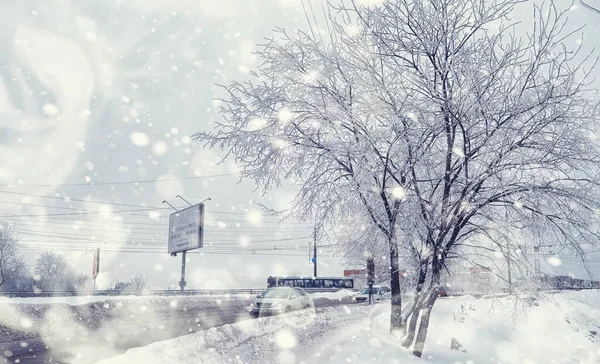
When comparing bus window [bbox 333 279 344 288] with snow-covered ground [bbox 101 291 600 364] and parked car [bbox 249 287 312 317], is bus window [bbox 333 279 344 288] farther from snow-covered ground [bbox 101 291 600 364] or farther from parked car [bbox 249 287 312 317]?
parked car [bbox 249 287 312 317]

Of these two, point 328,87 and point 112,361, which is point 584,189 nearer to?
point 328,87

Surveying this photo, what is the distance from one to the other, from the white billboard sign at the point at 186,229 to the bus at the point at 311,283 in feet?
64.7

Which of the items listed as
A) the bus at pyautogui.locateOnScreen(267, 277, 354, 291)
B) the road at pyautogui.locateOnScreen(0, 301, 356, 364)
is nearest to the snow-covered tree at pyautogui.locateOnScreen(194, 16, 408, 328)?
the road at pyautogui.locateOnScreen(0, 301, 356, 364)

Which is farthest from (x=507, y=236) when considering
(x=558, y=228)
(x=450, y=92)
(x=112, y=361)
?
(x=112, y=361)

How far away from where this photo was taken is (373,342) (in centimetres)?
1096

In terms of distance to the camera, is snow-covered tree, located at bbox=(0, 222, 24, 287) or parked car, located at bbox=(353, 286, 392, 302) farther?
snow-covered tree, located at bbox=(0, 222, 24, 287)

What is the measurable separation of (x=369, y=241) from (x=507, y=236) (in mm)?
3517

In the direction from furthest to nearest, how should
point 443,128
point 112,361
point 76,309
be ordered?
1. point 76,309
2. point 443,128
3. point 112,361

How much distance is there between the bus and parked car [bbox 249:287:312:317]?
34780 millimetres

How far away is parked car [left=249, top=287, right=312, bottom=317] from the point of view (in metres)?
20.2

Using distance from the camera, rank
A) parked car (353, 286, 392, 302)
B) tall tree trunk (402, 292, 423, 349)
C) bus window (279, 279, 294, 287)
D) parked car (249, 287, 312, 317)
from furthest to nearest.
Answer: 1. bus window (279, 279, 294, 287)
2. parked car (353, 286, 392, 302)
3. parked car (249, 287, 312, 317)
4. tall tree trunk (402, 292, 423, 349)

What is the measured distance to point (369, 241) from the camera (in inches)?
469

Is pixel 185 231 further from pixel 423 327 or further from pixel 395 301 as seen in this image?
pixel 423 327

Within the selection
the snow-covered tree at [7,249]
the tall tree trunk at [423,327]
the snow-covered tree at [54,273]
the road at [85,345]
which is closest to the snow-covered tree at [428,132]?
the tall tree trunk at [423,327]
